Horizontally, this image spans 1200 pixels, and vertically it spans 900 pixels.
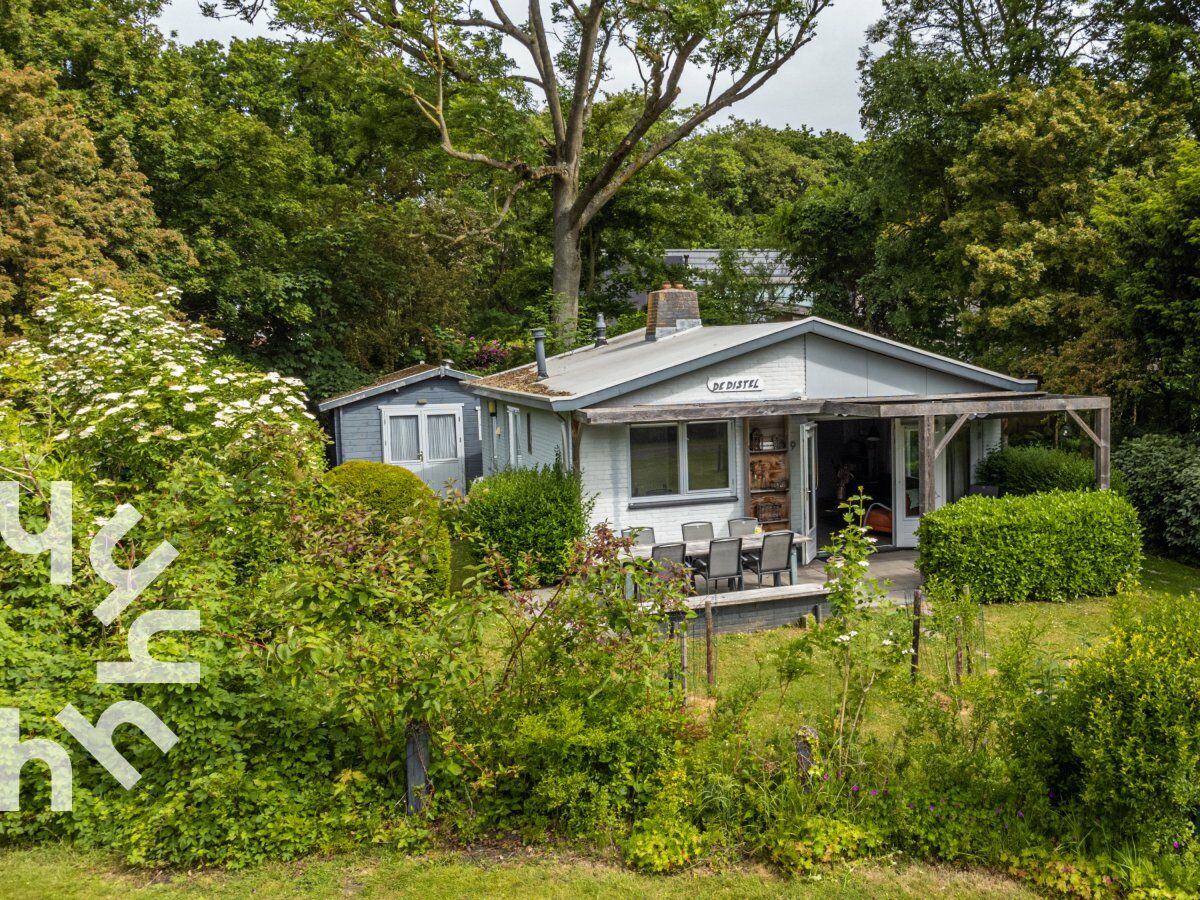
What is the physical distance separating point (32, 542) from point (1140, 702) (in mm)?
7352

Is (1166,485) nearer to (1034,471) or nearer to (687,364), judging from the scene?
(1034,471)

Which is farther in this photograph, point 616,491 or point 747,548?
point 616,491

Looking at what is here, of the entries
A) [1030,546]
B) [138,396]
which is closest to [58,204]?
[138,396]

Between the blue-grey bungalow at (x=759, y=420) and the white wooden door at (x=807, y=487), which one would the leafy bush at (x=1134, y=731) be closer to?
the blue-grey bungalow at (x=759, y=420)

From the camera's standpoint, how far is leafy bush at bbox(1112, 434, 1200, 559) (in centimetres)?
1405

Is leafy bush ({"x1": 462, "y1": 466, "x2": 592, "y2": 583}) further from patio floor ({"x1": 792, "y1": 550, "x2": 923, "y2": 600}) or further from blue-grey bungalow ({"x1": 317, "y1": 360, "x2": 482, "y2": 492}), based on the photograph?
blue-grey bungalow ({"x1": 317, "y1": 360, "x2": 482, "y2": 492})

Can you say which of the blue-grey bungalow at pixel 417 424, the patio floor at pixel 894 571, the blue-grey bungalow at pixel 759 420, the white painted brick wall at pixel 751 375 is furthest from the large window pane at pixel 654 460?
the blue-grey bungalow at pixel 417 424

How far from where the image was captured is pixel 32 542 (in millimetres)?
6527

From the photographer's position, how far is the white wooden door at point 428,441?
22.0 metres

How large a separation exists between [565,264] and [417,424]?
7109mm

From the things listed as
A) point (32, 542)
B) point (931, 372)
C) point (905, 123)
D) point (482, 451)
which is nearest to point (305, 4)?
point (482, 451)

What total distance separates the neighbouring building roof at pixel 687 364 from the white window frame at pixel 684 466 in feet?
3.13

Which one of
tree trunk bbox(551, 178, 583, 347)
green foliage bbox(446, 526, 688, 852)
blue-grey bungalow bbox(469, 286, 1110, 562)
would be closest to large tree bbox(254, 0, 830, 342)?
tree trunk bbox(551, 178, 583, 347)

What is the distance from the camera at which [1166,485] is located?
14719 mm
